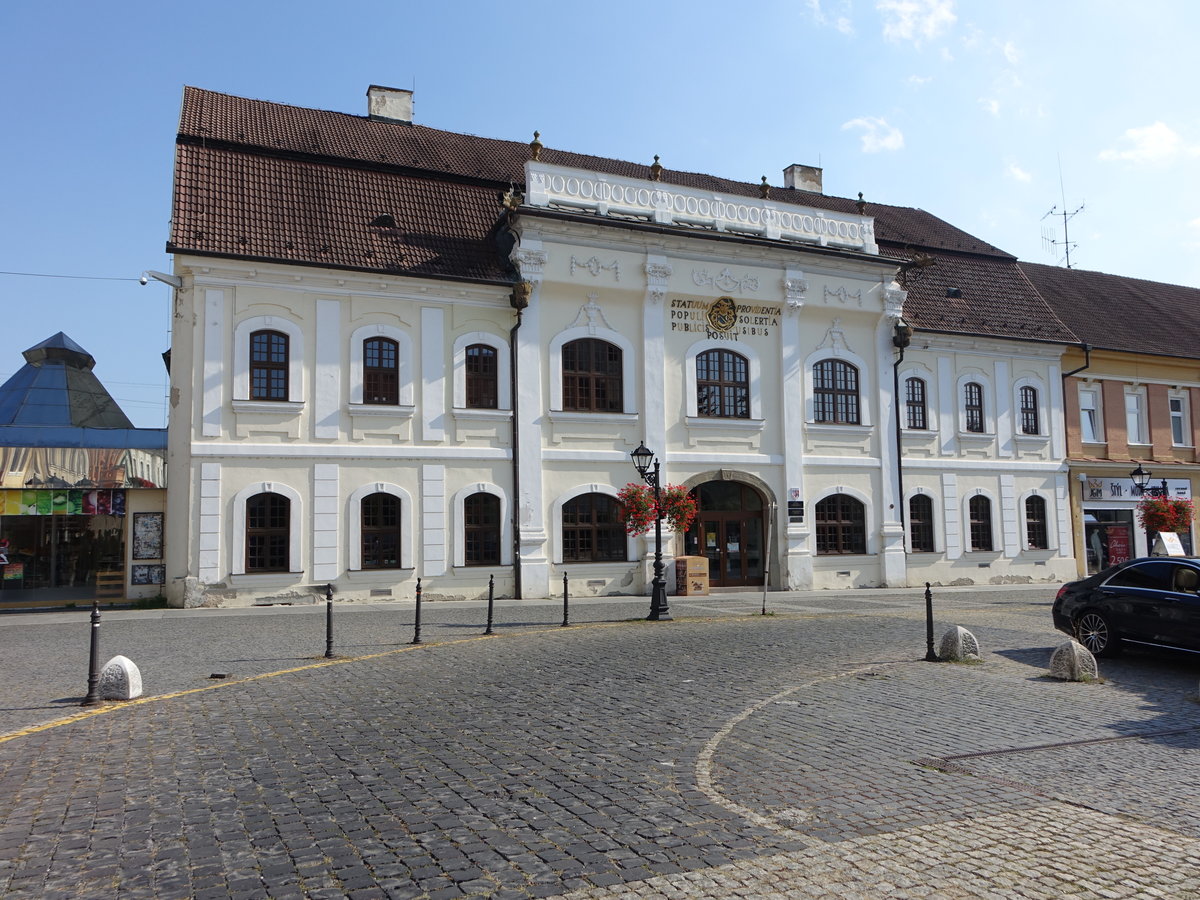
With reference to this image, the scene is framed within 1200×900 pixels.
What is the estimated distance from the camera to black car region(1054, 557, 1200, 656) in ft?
39.1

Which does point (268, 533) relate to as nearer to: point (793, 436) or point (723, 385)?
point (723, 385)

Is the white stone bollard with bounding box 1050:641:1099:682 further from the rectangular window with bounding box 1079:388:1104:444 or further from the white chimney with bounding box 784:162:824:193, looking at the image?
the white chimney with bounding box 784:162:824:193

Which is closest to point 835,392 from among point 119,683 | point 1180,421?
point 1180,421

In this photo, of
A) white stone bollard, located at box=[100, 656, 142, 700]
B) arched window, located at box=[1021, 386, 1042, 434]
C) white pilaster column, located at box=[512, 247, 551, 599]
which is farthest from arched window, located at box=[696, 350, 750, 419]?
white stone bollard, located at box=[100, 656, 142, 700]

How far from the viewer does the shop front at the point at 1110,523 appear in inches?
1251

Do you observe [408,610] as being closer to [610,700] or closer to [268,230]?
[268,230]

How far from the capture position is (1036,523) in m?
31.1

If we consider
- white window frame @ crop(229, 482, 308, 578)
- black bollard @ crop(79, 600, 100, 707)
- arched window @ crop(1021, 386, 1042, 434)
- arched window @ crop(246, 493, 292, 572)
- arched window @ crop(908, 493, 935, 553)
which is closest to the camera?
black bollard @ crop(79, 600, 100, 707)

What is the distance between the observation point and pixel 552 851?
516 cm

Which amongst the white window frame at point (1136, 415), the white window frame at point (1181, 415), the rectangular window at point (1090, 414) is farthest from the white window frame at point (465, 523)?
the white window frame at point (1181, 415)

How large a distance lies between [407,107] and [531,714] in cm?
2585

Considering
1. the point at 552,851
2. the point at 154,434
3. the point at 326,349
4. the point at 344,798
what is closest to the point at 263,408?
the point at 326,349

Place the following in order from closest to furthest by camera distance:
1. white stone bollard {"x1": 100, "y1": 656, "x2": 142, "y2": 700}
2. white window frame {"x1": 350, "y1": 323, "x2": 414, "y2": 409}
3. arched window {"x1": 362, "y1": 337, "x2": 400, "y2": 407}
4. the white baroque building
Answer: white stone bollard {"x1": 100, "y1": 656, "x2": 142, "y2": 700}
the white baroque building
white window frame {"x1": 350, "y1": 323, "x2": 414, "y2": 409}
arched window {"x1": 362, "y1": 337, "x2": 400, "y2": 407}

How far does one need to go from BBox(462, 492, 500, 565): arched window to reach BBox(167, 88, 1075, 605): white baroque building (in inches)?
2.7
